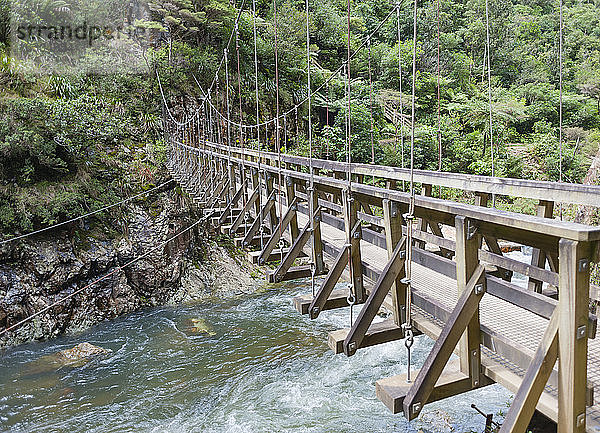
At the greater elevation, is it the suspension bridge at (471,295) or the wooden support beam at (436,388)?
the suspension bridge at (471,295)

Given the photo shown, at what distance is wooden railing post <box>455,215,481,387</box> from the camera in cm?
146

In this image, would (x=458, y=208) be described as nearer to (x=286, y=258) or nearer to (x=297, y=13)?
(x=286, y=258)

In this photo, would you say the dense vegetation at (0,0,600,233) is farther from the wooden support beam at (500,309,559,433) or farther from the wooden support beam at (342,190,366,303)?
the wooden support beam at (500,309,559,433)

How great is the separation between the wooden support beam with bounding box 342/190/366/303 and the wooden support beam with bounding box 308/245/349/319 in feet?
0.16

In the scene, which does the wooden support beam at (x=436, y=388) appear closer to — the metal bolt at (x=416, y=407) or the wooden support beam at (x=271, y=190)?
the metal bolt at (x=416, y=407)

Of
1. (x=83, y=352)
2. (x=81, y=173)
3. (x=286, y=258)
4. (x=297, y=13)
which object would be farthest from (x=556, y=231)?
(x=297, y=13)

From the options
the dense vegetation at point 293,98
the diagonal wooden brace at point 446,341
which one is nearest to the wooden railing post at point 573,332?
the diagonal wooden brace at point 446,341

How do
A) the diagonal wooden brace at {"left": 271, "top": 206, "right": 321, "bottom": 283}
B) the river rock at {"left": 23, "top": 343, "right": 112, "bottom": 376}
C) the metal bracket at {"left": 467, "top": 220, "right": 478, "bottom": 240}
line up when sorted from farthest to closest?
1. the river rock at {"left": 23, "top": 343, "right": 112, "bottom": 376}
2. the diagonal wooden brace at {"left": 271, "top": 206, "right": 321, "bottom": 283}
3. the metal bracket at {"left": 467, "top": 220, "right": 478, "bottom": 240}

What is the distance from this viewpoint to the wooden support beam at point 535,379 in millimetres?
1169

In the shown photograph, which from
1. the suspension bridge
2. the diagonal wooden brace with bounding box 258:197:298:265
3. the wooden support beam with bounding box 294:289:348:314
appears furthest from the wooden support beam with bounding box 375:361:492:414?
the diagonal wooden brace with bounding box 258:197:298:265

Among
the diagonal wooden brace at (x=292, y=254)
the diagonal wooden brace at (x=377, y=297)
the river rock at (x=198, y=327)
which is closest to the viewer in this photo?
the diagonal wooden brace at (x=377, y=297)

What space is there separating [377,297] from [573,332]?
0.87m

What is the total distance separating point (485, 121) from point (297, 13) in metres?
6.13

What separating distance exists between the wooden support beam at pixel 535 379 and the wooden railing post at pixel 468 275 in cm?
33
